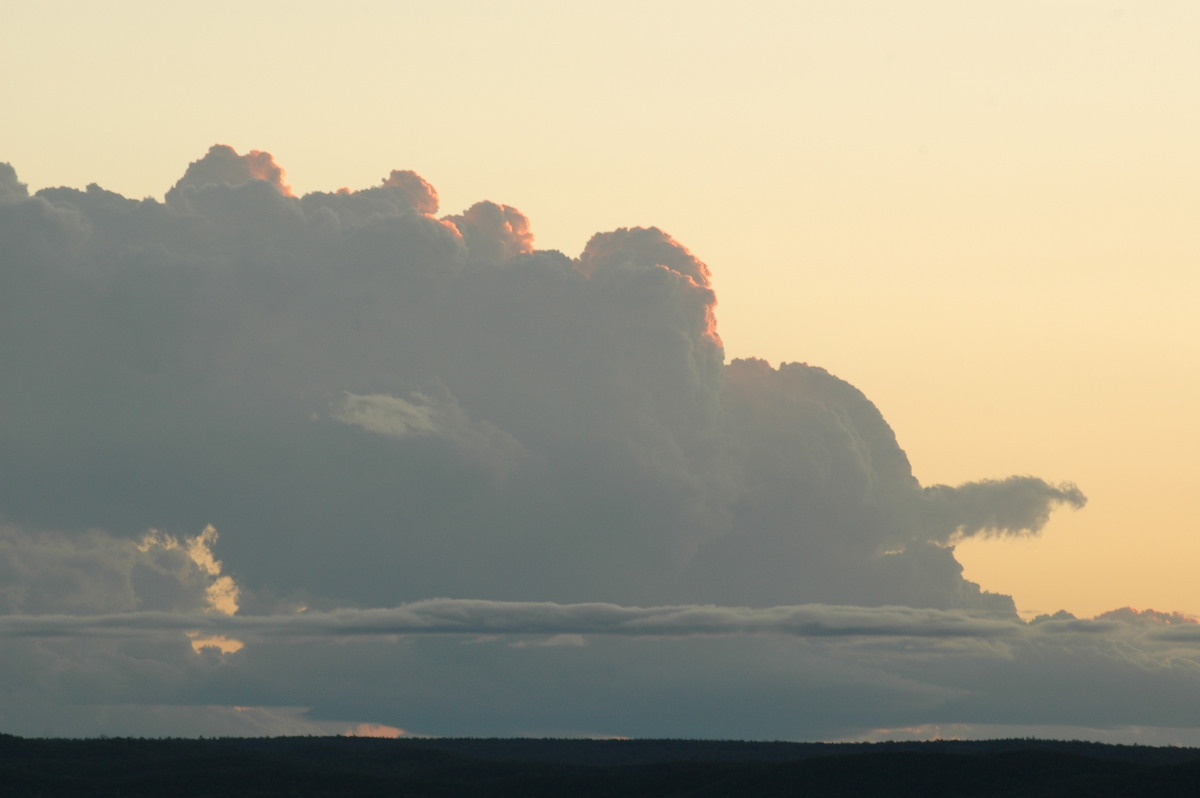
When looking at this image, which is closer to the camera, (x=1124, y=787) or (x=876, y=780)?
(x=1124, y=787)

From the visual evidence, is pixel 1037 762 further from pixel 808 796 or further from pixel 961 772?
pixel 808 796

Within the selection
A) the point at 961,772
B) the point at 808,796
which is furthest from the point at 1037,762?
the point at 808,796

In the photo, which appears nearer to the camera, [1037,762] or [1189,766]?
[1189,766]

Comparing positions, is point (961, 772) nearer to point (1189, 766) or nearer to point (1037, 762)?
point (1037, 762)

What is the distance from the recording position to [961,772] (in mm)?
191125

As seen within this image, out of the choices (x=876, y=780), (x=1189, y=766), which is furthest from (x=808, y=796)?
(x=1189, y=766)

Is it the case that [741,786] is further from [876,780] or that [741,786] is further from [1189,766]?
[1189,766]

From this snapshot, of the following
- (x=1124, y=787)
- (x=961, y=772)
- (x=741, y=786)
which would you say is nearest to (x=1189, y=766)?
(x=1124, y=787)

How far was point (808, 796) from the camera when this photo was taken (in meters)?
187

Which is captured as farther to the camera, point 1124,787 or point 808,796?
point 808,796

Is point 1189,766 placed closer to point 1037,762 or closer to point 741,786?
point 1037,762

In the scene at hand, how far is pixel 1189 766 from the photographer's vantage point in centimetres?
16400

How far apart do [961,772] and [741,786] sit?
27.1 metres

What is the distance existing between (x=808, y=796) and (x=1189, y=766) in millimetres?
44214
